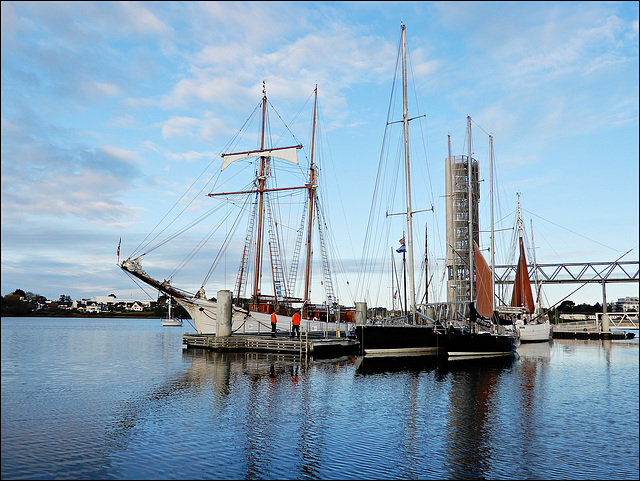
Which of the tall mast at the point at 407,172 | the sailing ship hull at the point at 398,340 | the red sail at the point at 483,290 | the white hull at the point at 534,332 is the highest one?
the tall mast at the point at 407,172

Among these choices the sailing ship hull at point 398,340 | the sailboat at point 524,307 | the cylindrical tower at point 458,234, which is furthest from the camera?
the cylindrical tower at point 458,234

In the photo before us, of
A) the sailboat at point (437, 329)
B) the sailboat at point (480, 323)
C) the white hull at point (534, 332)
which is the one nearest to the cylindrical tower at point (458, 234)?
the white hull at point (534, 332)

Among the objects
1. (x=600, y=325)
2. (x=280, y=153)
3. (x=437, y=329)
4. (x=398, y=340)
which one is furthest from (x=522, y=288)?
(x=280, y=153)

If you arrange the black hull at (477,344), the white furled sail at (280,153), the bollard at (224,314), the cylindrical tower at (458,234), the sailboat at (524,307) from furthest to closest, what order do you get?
the cylindrical tower at (458,234), the sailboat at (524,307), the white furled sail at (280,153), the bollard at (224,314), the black hull at (477,344)

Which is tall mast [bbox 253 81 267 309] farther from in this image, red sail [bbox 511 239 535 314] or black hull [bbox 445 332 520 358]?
red sail [bbox 511 239 535 314]

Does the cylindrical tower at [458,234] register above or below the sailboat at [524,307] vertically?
above

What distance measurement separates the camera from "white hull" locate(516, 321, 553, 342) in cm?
7556

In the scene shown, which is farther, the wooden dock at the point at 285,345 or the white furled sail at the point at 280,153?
the white furled sail at the point at 280,153

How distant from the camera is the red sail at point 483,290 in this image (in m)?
50.4

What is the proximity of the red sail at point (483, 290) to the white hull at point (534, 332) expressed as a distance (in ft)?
82.2

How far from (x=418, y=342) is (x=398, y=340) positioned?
204cm

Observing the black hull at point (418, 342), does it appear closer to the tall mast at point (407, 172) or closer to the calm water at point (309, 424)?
the tall mast at point (407, 172)

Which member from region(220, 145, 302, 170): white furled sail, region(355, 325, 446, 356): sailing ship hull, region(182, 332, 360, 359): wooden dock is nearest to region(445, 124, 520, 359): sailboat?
region(355, 325, 446, 356): sailing ship hull

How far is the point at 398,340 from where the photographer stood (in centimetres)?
4044
